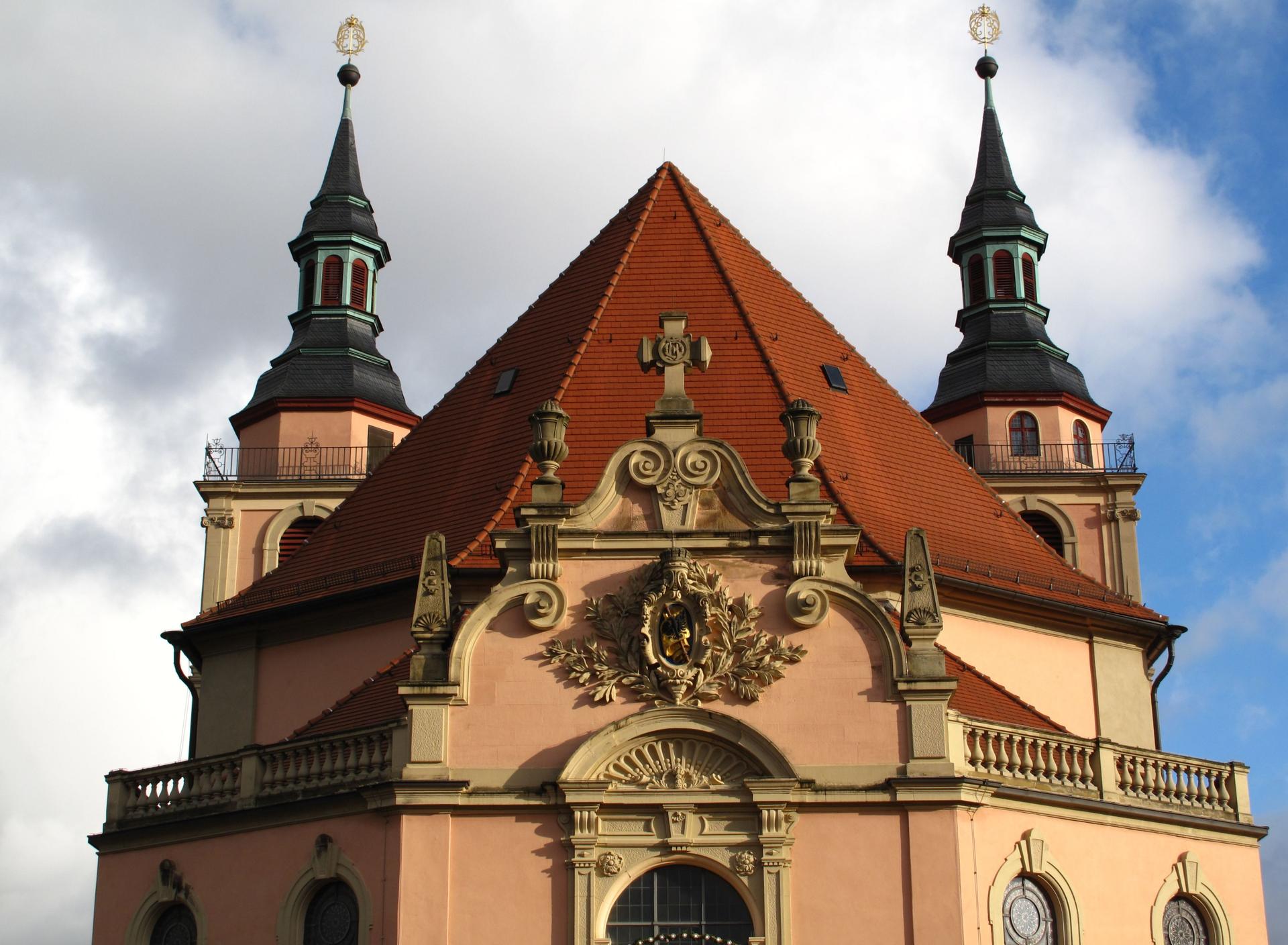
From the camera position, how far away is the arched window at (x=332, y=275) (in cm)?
4056

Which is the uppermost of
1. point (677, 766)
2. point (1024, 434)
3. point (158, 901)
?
point (1024, 434)

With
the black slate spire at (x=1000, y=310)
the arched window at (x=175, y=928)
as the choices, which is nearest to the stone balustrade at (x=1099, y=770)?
the arched window at (x=175, y=928)

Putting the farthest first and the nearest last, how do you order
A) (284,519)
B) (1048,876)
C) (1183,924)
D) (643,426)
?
(284,519), (643,426), (1183,924), (1048,876)

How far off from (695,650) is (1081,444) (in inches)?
771

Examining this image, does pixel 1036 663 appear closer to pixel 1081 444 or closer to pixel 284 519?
pixel 1081 444

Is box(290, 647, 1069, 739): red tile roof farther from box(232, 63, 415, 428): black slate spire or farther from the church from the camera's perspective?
box(232, 63, 415, 428): black slate spire

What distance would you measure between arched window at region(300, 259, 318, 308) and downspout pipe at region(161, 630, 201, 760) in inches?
536

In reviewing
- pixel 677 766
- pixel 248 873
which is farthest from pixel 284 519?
pixel 677 766

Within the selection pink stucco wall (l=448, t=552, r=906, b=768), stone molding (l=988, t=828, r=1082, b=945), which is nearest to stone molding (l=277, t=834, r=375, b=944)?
pink stucco wall (l=448, t=552, r=906, b=768)

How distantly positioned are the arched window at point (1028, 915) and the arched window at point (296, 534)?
19.3 m

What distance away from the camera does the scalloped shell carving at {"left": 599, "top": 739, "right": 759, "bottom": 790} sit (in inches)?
791

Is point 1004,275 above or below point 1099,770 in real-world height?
above

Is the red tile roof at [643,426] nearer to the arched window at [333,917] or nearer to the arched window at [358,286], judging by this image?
the arched window at [333,917]

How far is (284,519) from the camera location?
37250mm
